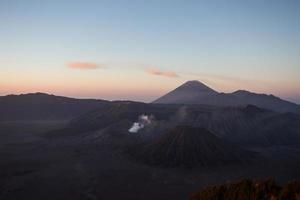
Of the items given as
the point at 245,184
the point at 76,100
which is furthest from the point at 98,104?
the point at 245,184

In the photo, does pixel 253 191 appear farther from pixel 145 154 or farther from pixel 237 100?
pixel 237 100

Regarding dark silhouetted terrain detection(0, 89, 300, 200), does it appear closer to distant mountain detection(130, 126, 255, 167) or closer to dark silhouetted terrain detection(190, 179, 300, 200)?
distant mountain detection(130, 126, 255, 167)

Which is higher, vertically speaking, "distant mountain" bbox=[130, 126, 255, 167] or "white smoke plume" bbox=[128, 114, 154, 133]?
"white smoke plume" bbox=[128, 114, 154, 133]

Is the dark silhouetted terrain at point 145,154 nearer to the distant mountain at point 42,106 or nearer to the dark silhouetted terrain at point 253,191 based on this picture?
the dark silhouetted terrain at point 253,191

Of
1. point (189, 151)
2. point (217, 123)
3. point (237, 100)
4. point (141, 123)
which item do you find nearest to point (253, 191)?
point (189, 151)

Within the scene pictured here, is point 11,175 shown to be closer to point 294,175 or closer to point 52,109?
point 294,175

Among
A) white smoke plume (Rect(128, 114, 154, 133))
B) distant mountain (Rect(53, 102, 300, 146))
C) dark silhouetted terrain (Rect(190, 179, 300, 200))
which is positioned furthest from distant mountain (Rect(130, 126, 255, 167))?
dark silhouetted terrain (Rect(190, 179, 300, 200))
